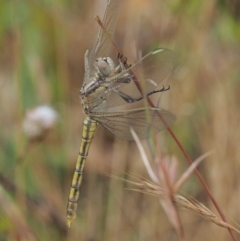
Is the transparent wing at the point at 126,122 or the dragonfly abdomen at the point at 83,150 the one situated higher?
the transparent wing at the point at 126,122

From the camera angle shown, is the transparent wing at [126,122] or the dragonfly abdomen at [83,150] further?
the dragonfly abdomen at [83,150]

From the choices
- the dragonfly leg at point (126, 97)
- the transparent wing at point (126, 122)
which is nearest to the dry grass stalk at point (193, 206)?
the transparent wing at point (126, 122)

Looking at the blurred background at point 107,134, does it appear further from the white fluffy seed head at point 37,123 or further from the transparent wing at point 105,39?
the transparent wing at point 105,39

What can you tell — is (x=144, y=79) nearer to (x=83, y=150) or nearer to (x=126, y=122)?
(x=126, y=122)

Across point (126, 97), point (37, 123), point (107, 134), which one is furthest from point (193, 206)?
point (107, 134)

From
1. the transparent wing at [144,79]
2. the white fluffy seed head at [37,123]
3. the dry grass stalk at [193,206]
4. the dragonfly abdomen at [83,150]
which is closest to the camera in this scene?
the dry grass stalk at [193,206]

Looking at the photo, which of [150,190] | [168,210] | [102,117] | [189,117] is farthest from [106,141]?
[168,210]
